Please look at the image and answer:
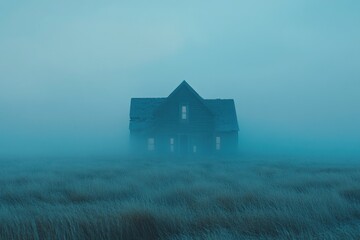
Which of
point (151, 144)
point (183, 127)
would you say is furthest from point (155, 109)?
point (151, 144)

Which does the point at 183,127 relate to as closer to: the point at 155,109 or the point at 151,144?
the point at 155,109

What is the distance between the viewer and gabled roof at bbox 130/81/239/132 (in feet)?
131

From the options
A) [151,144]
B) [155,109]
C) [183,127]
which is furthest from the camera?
[151,144]

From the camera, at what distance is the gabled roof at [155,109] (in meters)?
39.8

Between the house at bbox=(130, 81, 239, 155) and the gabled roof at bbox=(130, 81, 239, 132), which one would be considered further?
the gabled roof at bbox=(130, 81, 239, 132)

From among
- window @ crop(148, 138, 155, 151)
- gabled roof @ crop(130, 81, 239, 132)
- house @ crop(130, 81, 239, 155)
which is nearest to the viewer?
house @ crop(130, 81, 239, 155)

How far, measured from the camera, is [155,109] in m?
38.9

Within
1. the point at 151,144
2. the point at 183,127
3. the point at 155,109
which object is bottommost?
the point at 151,144

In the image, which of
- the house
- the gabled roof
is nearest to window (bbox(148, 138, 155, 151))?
the house

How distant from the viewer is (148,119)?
40.3 m

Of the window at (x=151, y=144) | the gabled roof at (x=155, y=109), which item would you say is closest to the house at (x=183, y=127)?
the window at (x=151, y=144)

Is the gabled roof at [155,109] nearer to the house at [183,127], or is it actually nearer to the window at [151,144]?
the house at [183,127]

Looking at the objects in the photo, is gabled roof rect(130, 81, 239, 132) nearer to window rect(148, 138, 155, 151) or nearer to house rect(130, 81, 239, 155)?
house rect(130, 81, 239, 155)

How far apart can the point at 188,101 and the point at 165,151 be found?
532 cm
